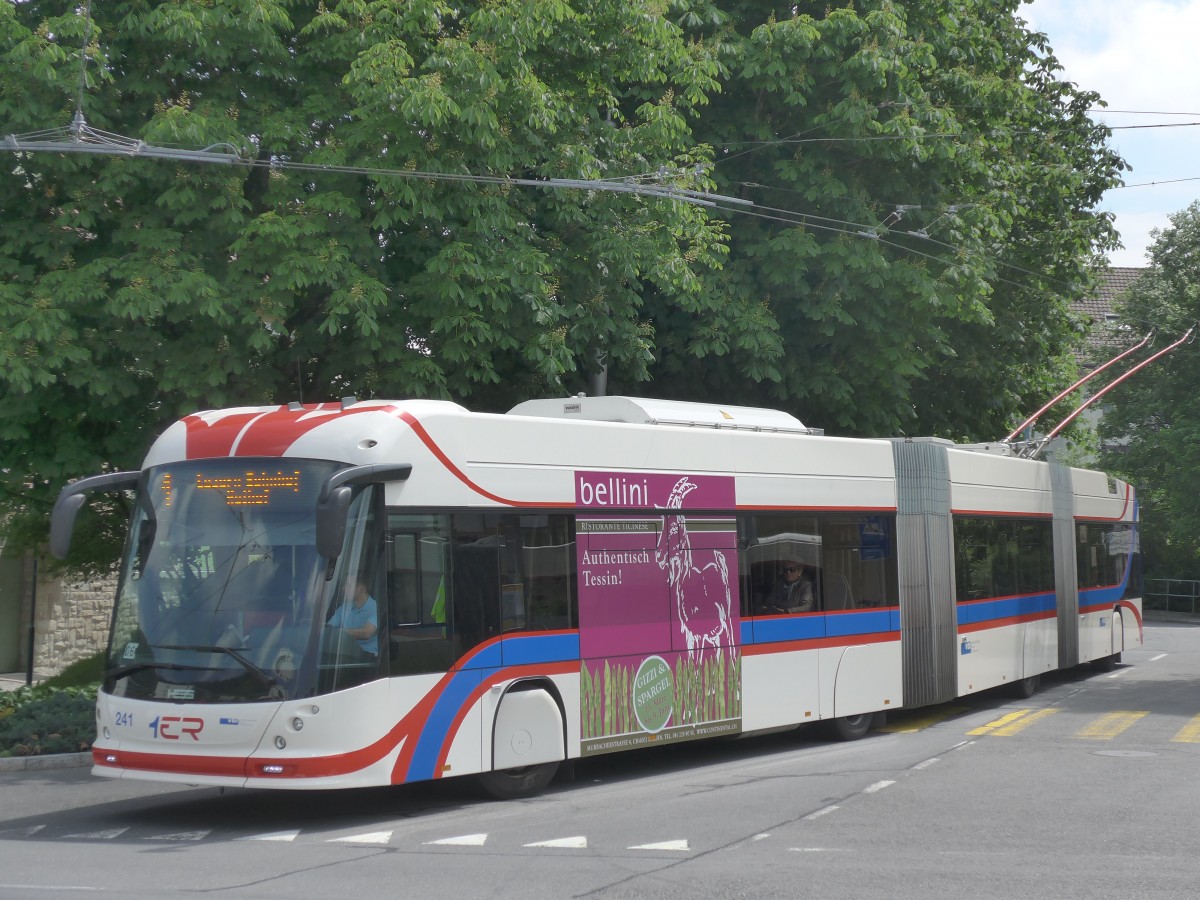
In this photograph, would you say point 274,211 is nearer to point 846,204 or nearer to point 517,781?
point 517,781

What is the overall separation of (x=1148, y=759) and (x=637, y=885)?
7475mm

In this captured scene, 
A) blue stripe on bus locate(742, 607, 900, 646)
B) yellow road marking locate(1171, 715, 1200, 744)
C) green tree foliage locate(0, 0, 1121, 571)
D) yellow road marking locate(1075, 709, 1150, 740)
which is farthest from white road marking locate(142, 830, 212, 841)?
yellow road marking locate(1171, 715, 1200, 744)

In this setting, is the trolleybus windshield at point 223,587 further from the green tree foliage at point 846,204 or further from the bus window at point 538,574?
the green tree foliage at point 846,204

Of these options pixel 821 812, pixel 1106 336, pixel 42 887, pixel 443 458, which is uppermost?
pixel 1106 336

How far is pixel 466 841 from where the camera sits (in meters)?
9.72

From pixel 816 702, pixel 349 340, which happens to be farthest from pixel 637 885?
pixel 349 340

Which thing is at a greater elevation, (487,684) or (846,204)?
(846,204)

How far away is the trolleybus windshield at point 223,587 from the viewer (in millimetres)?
10219

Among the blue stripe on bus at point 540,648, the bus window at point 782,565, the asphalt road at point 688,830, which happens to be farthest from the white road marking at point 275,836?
the bus window at point 782,565

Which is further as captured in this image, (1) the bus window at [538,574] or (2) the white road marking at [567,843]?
(1) the bus window at [538,574]

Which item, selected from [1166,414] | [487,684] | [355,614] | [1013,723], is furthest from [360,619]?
[1166,414]

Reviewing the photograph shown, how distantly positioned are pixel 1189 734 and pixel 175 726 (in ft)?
35.2

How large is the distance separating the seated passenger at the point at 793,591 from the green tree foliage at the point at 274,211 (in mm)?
3466

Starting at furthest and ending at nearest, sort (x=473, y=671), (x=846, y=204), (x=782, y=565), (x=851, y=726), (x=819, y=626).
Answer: (x=846, y=204) < (x=851, y=726) < (x=819, y=626) < (x=782, y=565) < (x=473, y=671)
